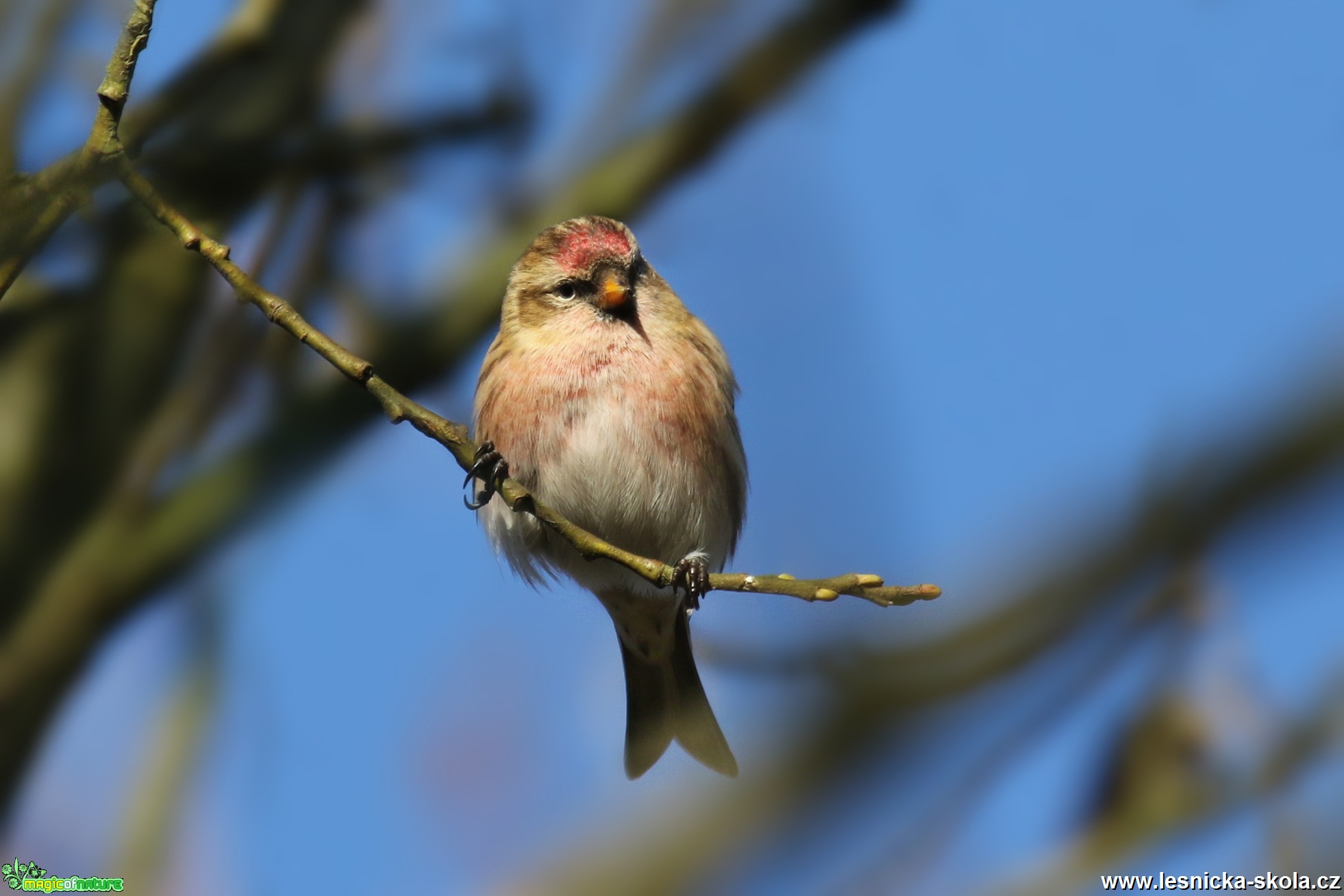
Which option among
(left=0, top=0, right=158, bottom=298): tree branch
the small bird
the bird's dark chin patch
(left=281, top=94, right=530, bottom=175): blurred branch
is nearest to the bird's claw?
the small bird

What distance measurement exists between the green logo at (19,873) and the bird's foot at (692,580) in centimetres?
198

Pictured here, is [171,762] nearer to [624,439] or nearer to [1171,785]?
[624,439]

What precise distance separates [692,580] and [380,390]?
121cm

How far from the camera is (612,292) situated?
4.41 m

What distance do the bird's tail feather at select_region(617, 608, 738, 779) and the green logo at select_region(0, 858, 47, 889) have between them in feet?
5.49

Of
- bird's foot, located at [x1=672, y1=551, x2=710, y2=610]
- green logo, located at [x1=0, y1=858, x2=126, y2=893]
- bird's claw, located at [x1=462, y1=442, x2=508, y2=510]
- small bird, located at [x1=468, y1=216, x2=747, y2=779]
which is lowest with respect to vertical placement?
green logo, located at [x1=0, y1=858, x2=126, y2=893]

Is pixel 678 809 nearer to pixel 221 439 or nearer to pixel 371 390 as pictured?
pixel 371 390

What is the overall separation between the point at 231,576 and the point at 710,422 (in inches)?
65.7

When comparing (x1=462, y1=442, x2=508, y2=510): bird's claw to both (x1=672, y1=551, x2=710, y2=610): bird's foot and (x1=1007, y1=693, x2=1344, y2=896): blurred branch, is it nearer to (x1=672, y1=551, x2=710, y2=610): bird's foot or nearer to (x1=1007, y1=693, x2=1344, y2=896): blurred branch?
(x1=672, y1=551, x2=710, y2=610): bird's foot

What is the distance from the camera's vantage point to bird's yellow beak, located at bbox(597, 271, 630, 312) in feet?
14.4

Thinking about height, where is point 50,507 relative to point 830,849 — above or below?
above

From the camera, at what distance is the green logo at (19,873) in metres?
4.20

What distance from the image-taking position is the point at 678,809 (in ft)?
12.5

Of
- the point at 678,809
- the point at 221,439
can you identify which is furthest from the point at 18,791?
the point at 678,809
